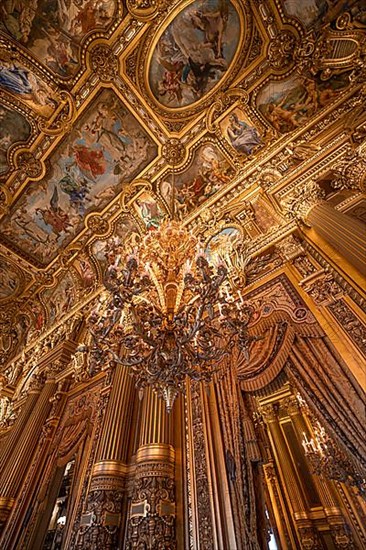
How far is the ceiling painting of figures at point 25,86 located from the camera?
198 inches

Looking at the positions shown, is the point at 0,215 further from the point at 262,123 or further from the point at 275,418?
the point at 275,418

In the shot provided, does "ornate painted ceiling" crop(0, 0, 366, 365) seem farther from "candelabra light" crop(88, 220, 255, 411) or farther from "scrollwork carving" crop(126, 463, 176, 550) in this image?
"scrollwork carving" crop(126, 463, 176, 550)

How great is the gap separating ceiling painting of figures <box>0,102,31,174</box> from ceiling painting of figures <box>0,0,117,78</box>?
1.33m

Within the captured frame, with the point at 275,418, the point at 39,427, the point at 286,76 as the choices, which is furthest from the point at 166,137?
the point at 275,418

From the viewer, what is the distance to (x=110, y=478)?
Result: 3461mm

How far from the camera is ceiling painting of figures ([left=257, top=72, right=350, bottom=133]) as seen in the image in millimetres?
4918

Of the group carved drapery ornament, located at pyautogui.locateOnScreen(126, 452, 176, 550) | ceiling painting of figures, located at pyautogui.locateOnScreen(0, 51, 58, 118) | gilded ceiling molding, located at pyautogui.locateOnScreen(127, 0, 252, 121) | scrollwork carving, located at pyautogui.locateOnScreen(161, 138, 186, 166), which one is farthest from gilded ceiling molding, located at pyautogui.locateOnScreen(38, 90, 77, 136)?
carved drapery ornament, located at pyautogui.locateOnScreen(126, 452, 176, 550)

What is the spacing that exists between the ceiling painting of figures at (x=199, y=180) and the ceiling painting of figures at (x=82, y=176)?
3.08 feet

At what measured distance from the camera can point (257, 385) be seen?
10.9 feet

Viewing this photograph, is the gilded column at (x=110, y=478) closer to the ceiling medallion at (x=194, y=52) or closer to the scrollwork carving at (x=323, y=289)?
the scrollwork carving at (x=323, y=289)

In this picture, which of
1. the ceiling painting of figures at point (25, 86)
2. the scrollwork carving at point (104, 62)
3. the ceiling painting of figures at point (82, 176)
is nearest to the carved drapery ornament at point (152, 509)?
the ceiling painting of figures at point (82, 176)

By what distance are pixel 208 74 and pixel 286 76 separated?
155 cm

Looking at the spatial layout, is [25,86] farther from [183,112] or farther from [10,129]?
[183,112]

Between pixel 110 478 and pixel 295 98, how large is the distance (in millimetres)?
7215
